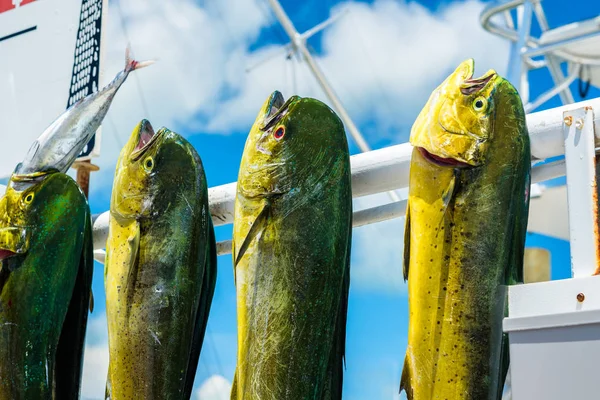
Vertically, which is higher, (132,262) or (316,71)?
(316,71)

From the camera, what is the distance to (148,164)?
2.29 metres

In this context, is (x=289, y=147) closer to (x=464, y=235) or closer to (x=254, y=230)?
(x=254, y=230)

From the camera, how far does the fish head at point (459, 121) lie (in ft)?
6.32

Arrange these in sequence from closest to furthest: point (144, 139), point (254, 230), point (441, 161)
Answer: point (441, 161)
point (254, 230)
point (144, 139)

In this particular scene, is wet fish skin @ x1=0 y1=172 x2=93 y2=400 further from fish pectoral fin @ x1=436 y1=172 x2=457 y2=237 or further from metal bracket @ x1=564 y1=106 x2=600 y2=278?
metal bracket @ x1=564 y1=106 x2=600 y2=278

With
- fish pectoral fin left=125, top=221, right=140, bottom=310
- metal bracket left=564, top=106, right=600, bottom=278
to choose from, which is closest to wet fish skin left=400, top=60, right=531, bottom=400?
metal bracket left=564, top=106, right=600, bottom=278

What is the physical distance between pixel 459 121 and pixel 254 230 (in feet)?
1.84

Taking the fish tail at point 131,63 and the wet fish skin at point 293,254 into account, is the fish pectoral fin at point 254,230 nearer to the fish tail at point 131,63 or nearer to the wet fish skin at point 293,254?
the wet fish skin at point 293,254

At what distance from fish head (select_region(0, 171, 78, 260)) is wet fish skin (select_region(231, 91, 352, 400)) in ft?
2.08

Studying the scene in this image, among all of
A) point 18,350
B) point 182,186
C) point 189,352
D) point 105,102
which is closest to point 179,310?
point 189,352

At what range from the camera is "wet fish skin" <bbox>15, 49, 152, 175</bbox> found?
254 centimetres

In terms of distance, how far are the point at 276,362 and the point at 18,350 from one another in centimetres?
86

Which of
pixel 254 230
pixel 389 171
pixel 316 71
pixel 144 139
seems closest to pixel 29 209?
pixel 144 139

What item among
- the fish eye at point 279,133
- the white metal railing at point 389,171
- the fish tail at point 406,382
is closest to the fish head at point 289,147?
the fish eye at point 279,133
